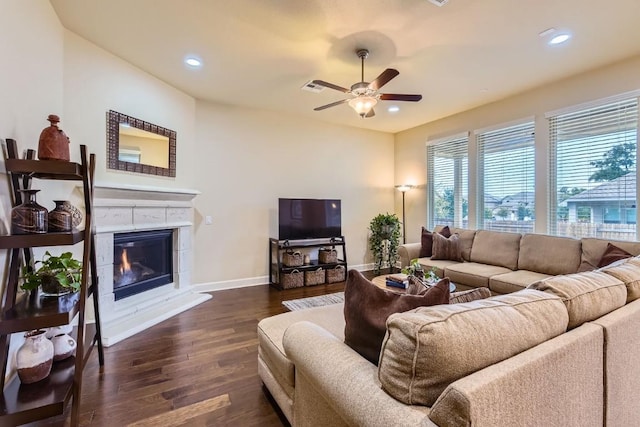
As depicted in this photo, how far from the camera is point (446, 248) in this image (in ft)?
14.7

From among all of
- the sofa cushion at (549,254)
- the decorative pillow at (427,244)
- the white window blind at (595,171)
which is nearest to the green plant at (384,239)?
the decorative pillow at (427,244)

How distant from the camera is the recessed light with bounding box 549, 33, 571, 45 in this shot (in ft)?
9.23

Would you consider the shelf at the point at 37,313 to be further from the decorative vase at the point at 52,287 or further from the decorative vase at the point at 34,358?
the decorative vase at the point at 34,358

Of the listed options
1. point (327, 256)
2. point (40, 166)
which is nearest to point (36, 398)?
point (40, 166)

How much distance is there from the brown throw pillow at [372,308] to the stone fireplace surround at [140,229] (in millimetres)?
2681

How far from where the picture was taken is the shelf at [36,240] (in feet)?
5.41

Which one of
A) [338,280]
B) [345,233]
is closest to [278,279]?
[338,280]

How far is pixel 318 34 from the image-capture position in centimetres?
277

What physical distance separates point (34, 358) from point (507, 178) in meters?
5.38

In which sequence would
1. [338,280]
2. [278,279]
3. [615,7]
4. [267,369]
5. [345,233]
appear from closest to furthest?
[267,369], [615,7], [278,279], [338,280], [345,233]

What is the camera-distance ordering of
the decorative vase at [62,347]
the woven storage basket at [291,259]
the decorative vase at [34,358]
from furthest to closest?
the woven storage basket at [291,259] → the decorative vase at [62,347] → the decorative vase at [34,358]

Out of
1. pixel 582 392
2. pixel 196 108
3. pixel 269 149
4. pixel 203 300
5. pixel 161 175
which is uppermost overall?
pixel 196 108

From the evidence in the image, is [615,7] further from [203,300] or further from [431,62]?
[203,300]

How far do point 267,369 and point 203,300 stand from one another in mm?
2393
